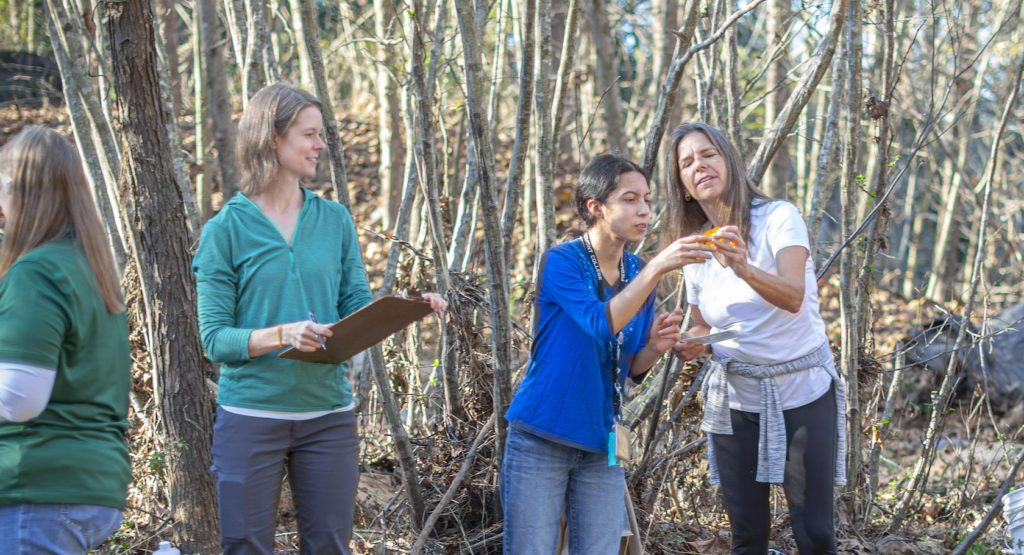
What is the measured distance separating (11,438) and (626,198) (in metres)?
1.88

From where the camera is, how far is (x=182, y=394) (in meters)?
4.09

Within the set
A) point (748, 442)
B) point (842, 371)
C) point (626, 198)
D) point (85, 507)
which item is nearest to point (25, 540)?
point (85, 507)

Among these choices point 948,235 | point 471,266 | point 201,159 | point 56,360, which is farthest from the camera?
point 948,235

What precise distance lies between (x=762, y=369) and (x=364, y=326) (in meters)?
1.41

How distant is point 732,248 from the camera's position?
265 cm

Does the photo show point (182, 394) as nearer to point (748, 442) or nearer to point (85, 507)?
point (85, 507)

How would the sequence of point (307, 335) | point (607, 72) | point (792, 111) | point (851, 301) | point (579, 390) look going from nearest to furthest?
point (307, 335) → point (579, 390) → point (792, 111) → point (851, 301) → point (607, 72)

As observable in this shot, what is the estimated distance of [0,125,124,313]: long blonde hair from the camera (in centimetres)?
208

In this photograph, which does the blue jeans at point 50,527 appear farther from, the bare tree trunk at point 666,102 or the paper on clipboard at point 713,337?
the bare tree trunk at point 666,102

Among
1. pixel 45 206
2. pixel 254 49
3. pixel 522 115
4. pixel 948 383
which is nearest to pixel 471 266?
pixel 522 115

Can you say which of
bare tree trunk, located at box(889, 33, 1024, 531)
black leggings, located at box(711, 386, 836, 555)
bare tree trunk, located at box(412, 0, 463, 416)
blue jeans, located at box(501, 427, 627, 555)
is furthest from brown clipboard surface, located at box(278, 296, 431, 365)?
bare tree trunk, located at box(889, 33, 1024, 531)

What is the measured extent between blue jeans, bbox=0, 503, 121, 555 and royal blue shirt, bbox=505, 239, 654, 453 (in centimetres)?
130

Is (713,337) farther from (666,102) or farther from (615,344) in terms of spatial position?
(666,102)

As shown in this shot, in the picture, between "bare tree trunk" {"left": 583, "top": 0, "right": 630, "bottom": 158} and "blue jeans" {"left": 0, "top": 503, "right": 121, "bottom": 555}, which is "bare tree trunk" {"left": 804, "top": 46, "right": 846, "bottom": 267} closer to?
"bare tree trunk" {"left": 583, "top": 0, "right": 630, "bottom": 158}
